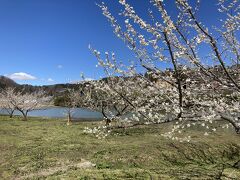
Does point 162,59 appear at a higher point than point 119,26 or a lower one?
lower

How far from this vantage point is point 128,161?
1398cm

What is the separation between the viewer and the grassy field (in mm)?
11984

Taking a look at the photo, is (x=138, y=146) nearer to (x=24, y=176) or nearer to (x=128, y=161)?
(x=128, y=161)

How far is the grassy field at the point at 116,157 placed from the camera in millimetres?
11984

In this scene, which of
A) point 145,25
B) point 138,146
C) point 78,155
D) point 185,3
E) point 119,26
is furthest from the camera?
point 138,146

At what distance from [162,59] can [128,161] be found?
8204mm

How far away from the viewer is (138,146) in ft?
55.9

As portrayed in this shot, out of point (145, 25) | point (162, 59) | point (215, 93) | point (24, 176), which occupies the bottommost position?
point (24, 176)

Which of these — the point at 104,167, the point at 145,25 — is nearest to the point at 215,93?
the point at 145,25

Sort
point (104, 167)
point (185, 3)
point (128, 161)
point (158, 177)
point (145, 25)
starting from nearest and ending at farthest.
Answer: point (185, 3), point (145, 25), point (158, 177), point (104, 167), point (128, 161)

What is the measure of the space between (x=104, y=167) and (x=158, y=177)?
258 cm

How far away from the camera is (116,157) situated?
1461 centimetres

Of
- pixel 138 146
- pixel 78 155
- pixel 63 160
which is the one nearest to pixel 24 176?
pixel 63 160

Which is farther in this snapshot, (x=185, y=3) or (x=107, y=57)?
(x=107, y=57)
